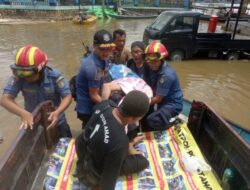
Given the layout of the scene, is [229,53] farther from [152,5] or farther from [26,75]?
[152,5]

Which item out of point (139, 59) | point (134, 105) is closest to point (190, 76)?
point (139, 59)

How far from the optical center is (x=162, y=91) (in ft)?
11.5

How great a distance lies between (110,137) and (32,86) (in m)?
1.54

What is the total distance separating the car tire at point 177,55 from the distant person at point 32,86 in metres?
8.64

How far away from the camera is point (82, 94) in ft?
11.8

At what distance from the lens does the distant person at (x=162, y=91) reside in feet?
11.5

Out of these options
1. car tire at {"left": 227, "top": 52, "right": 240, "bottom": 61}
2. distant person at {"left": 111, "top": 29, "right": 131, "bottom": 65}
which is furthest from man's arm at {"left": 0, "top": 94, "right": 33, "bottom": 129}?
car tire at {"left": 227, "top": 52, "right": 240, "bottom": 61}

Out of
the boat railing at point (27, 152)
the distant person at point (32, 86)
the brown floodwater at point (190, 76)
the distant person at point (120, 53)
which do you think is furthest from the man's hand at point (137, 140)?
the brown floodwater at point (190, 76)

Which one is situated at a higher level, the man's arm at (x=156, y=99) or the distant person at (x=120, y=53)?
the distant person at (x=120, y=53)

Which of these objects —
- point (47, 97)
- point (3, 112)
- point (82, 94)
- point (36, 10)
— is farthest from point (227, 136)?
point (36, 10)

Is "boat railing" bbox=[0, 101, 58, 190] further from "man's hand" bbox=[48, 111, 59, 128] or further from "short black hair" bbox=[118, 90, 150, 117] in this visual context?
"short black hair" bbox=[118, 90, 150, 117]

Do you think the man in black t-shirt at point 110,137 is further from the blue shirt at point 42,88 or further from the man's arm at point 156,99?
the man's arm at point 156,99

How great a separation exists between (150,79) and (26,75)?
1720 mm

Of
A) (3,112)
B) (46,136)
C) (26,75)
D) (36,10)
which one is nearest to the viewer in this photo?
(26,75)
